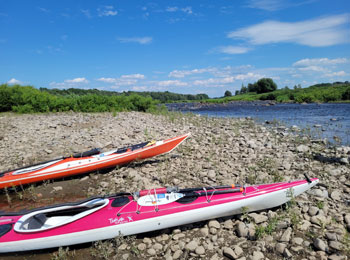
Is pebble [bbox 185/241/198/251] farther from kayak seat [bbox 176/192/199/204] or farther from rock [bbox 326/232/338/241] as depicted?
rock [bbox 326/232/338/241]

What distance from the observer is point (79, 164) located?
22.1 ft

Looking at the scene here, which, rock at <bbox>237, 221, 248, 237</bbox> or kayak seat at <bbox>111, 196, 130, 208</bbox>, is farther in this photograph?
kayak seat at <bbox>111, 196, 130, 208</bbox>

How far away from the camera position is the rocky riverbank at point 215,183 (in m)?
3.61

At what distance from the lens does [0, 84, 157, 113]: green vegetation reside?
19828mm

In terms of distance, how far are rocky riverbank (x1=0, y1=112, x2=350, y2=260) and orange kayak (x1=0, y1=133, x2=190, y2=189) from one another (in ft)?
1.11

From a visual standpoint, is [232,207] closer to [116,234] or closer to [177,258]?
[177,258]

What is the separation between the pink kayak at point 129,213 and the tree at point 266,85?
73.7 metres

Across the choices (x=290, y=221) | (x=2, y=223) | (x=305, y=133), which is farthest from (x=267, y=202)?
(x=305, y=133)

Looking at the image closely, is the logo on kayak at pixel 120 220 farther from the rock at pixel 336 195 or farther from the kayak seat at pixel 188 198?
the rock at pixel 336 195

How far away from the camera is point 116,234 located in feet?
12.6

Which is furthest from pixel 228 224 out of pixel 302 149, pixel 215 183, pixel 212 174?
pixel 302 149

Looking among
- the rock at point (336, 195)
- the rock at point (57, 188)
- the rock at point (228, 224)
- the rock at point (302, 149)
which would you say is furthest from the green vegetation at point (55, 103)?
the rock at point (336, 195)

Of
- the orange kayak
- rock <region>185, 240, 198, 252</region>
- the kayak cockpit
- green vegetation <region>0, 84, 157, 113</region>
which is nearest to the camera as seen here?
rock <region>185, 240, 198, 252</region>

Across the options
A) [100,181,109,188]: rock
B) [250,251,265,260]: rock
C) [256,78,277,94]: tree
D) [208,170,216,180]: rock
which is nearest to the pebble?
[250,251,265,260]: rock
